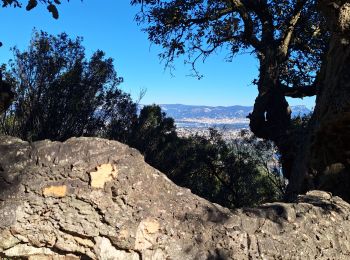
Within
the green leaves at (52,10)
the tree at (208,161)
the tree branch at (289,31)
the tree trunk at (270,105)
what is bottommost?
the tree at (208,161)

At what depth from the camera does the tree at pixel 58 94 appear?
11891 mm

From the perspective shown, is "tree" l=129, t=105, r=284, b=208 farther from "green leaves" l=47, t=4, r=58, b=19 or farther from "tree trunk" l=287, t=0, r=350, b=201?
"green leaves" l=47, t=4, r=58, b=19

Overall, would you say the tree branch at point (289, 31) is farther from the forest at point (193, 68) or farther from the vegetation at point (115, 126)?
the vegetation at point (115, 126)

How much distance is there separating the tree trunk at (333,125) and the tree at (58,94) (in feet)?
22.5

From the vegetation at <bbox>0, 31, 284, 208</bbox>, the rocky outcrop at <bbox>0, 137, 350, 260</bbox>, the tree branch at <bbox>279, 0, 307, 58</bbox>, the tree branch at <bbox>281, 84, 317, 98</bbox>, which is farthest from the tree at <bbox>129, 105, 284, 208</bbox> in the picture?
the rocky outcrop at <bbox>0, 137, 350, 260</bbox>

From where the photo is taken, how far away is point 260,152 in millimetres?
16719

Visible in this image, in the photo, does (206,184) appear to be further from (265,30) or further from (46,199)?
(46,199)

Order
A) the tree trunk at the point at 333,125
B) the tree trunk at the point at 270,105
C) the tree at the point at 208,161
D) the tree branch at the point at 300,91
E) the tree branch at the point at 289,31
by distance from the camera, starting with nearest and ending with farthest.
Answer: the tree trunk at the point at 333,125 < the tree trunk at the point at 270,105 < the tree branch at the point at 289,31 < the tree branch at the point at 300,91 < the tree at the point at 208,161

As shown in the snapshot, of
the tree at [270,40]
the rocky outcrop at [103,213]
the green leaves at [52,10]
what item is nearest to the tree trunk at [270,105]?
the tree at [270,40]

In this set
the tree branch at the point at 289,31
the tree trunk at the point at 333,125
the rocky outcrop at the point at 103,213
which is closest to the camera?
the rocky outcrop at the point at 103,213

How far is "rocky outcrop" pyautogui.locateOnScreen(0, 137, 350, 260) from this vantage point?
3.26m

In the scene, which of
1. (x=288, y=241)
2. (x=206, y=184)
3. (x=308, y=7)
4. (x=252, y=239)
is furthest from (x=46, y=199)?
(x=206, y=184)

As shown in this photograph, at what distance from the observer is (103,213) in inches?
131

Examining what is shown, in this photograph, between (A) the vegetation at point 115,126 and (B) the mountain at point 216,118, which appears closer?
(A) the vegetation at point 115,126
